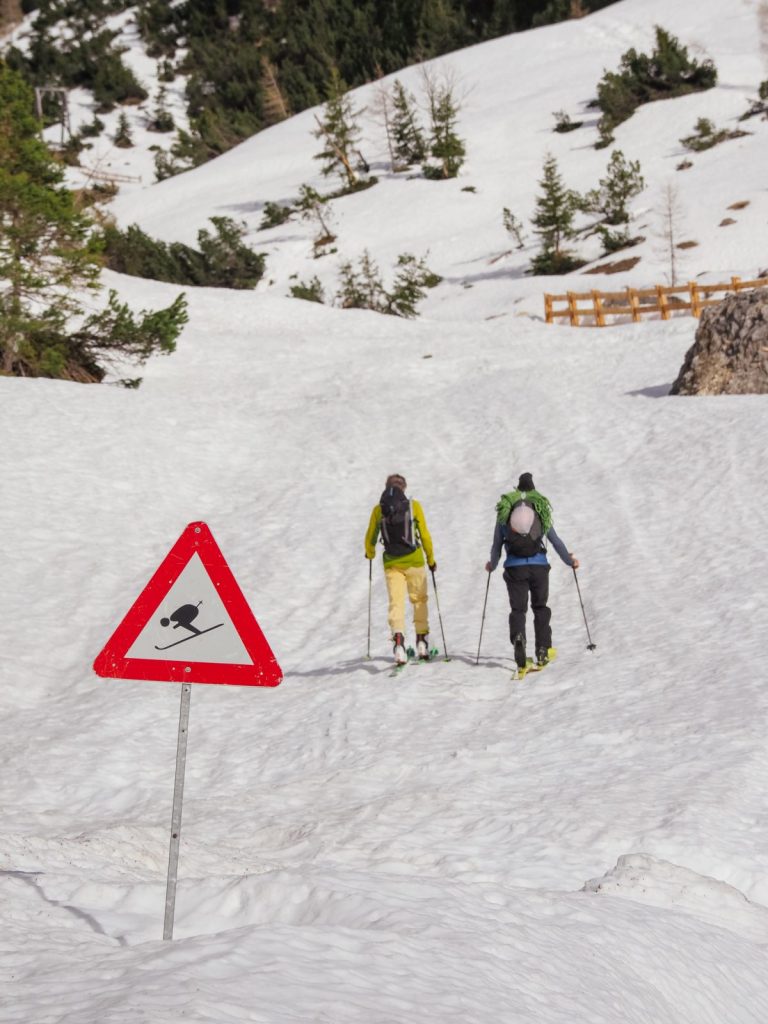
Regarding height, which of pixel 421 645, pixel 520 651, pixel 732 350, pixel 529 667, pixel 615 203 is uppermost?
pixel 615 203

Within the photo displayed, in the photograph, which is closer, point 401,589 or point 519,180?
point 401,589

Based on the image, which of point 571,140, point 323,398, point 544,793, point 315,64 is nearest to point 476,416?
point 323,398

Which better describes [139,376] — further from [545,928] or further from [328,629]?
[545,928]

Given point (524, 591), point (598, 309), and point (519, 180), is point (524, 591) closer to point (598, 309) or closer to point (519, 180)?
point (598, 309)

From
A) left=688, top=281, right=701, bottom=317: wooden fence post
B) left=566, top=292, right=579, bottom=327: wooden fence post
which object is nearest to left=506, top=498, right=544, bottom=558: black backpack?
left=688, top=281, right=701, bottom=317: wooden fence post

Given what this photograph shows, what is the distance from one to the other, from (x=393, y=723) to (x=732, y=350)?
14934 mm

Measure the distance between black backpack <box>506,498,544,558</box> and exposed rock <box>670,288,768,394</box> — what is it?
41.2 feet

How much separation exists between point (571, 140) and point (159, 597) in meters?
69.7

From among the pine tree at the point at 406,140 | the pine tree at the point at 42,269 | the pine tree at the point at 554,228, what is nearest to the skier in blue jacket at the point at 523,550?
the pine tree at the point at 42,269

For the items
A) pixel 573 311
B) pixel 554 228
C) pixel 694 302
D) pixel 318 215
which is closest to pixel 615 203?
pixel 554 228

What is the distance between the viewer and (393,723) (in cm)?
887

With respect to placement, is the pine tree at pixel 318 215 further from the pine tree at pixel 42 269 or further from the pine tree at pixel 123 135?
the pine tree at pixel 123 135

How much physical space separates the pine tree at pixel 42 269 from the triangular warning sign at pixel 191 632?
64.9ft

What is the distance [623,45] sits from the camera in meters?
84.1
